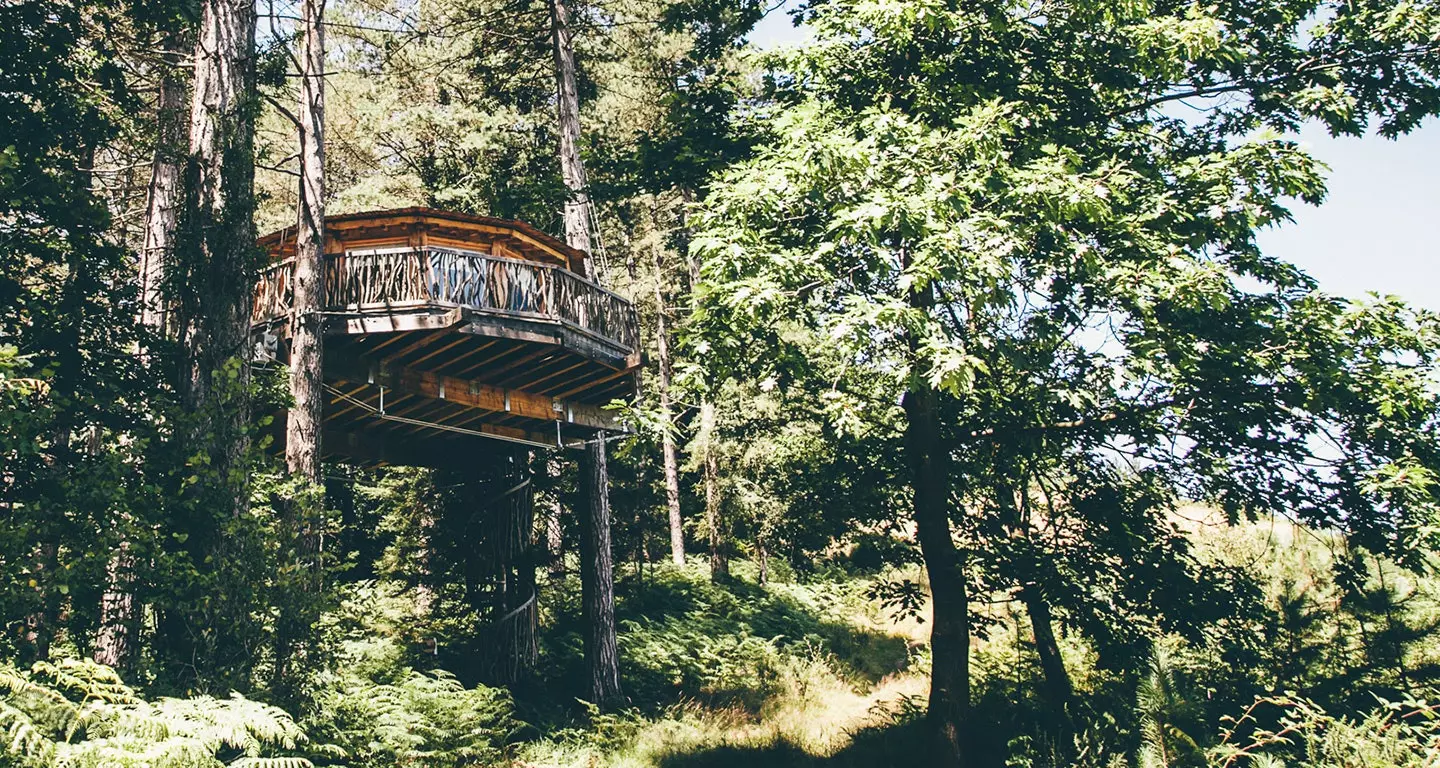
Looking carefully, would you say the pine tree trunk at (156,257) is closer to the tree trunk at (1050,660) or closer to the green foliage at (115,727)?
the green foliage at (115,727)

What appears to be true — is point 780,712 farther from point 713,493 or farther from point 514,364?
point 713,493

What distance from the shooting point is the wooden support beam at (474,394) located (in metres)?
11.9

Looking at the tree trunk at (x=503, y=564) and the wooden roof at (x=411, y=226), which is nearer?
the wooden roof at (x=411, y=226)

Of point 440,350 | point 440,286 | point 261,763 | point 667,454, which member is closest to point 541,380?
point 440,350

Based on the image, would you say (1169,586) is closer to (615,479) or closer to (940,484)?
(940,484)

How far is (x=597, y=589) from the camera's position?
1441 cm

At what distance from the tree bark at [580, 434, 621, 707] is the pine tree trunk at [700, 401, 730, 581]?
668 cm

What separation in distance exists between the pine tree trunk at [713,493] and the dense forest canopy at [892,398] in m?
8.15

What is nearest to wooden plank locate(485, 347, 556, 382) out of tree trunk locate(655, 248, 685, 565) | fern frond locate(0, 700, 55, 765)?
fern frond locate(0, 700, 55, 765)

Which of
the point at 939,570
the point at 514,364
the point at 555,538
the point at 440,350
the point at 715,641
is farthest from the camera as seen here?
the point at 555,538

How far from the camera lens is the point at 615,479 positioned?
850 inches

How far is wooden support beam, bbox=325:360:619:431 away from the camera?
11883mm

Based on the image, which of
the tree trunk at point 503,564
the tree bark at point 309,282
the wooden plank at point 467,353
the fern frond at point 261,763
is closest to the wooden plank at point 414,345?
the wooden plank at point 467,353

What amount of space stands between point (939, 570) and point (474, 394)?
781 cm
